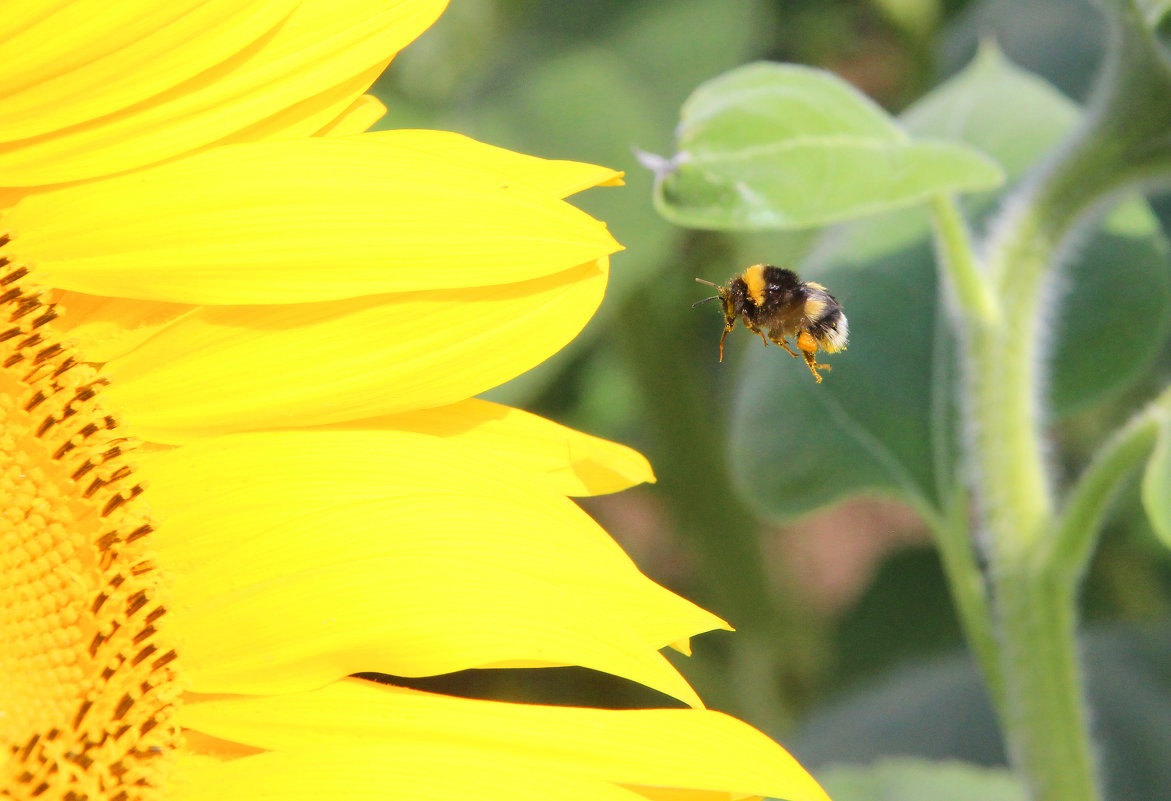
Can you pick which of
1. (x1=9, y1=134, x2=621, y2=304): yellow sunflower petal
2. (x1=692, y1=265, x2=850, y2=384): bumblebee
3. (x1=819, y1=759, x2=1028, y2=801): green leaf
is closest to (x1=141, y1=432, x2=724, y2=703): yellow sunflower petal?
(x1=9, y1=134, x2=621, y2=304): yellow sunflower petal

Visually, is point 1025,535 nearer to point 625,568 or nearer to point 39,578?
point 625,568

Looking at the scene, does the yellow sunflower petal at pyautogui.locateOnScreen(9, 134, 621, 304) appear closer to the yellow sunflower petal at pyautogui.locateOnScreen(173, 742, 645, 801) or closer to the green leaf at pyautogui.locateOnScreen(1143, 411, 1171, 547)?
the yellow sunflower petal at pyautogui.locateOnScreen(173, 742, 645, 801)

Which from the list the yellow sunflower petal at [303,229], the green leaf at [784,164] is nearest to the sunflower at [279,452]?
the yellow sunflower petal at [303,229]

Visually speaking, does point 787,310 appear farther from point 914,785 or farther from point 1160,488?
point 914,785

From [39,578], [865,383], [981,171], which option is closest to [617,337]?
[865,383]

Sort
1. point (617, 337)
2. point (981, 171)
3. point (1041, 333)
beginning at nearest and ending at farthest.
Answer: point (981, 171) < point (1041, 333) < point (617, 337)

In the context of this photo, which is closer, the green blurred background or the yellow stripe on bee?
the yellow stripe on bee

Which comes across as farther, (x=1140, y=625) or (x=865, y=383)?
(x=1140, y=625)

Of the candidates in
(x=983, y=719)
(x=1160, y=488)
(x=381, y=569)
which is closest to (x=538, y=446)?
(x=381, y=569)
